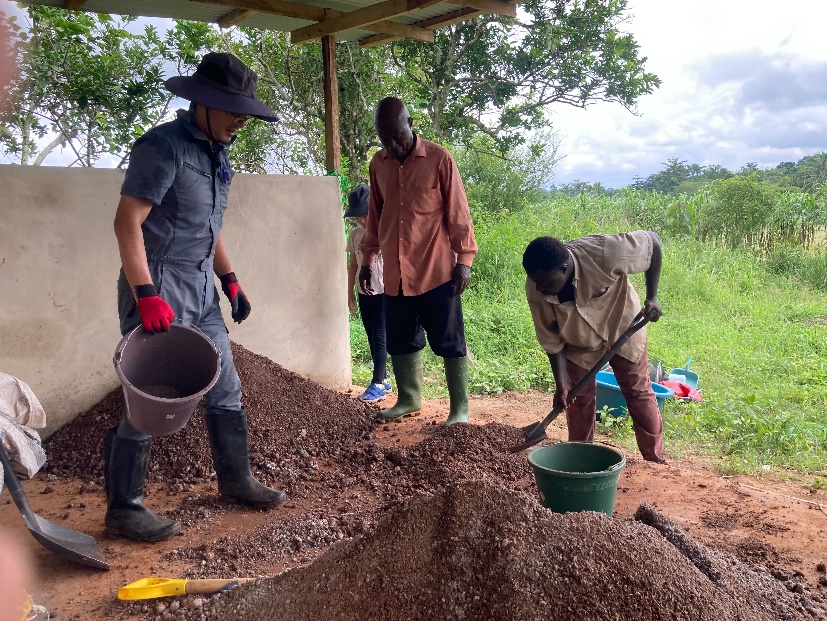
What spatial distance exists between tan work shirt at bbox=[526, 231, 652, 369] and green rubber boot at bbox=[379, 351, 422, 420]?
121 cm

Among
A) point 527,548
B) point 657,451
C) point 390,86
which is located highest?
point 390,86

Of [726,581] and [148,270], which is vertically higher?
[148,270]

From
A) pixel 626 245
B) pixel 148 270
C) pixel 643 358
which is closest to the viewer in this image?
pixel 148 270

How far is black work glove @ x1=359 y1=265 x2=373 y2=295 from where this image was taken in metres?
4.53

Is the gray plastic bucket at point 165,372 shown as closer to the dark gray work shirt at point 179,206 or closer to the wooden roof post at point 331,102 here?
the dark gray work shirt at point 179,206

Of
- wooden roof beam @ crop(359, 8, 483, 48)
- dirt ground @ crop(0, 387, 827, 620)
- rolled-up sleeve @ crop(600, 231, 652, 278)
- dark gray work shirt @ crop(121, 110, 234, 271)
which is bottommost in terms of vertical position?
dirt ground @ crop(0, 387, 827, 620)

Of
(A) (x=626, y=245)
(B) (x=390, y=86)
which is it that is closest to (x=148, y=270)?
(A) (x=626, y=245)

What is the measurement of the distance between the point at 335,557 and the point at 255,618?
310 millimetres

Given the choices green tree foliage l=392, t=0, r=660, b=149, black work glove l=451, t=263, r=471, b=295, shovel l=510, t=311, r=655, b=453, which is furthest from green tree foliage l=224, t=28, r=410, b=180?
shovel l=510, t=311, r=655, b=453

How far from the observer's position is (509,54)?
933cm

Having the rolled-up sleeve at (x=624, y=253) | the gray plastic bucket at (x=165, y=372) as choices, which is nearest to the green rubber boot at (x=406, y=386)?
the rolled-up sleeve at (x=624, y=253)

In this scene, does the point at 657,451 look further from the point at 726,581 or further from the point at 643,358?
the point at 726,581

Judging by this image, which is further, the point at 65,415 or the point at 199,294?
the point at 65,415

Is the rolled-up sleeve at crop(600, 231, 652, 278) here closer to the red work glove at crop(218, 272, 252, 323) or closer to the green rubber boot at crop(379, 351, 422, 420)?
the green rubber boot at crop(379, 351, 422, 420)
